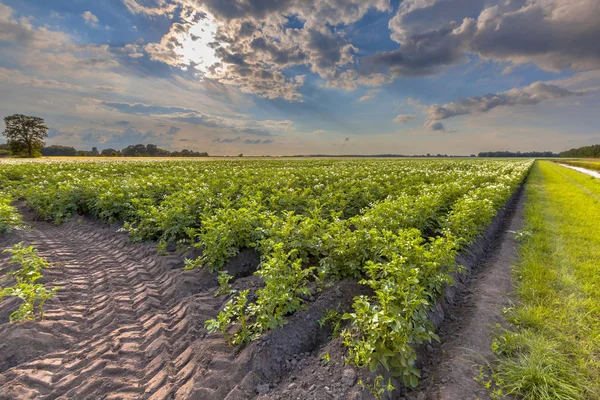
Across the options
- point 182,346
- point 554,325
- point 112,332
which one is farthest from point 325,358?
point 554,325

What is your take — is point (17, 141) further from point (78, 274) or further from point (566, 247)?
point (566, 247)

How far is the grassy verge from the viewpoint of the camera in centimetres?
335

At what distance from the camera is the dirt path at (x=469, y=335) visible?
11.4 feet

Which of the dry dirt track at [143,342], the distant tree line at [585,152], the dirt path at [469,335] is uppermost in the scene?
the distant tree line at [585,152]

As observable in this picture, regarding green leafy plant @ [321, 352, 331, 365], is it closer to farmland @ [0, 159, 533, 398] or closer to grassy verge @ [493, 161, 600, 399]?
farmland @ [0, 159, 533, 398]

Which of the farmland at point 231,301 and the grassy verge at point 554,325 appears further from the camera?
the farmland at point 231,301

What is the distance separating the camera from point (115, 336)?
172 inches

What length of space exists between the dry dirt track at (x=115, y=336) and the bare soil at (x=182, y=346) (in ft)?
0.05

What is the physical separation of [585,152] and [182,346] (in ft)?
680

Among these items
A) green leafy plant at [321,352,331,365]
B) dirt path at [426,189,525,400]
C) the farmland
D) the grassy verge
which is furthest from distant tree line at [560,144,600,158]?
green leafy plant at [321,352,331,365]

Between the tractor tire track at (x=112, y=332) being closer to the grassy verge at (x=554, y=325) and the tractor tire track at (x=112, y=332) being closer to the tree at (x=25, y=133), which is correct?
the grassy verge at (x=554, y=325)

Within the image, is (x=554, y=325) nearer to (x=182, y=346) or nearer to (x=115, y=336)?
(x=182, y=346)

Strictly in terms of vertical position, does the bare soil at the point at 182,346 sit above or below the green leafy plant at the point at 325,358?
below

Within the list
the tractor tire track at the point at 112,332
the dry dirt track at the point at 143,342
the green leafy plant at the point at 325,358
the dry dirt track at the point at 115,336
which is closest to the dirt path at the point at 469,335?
the green leafy plant at the point at 325,358
